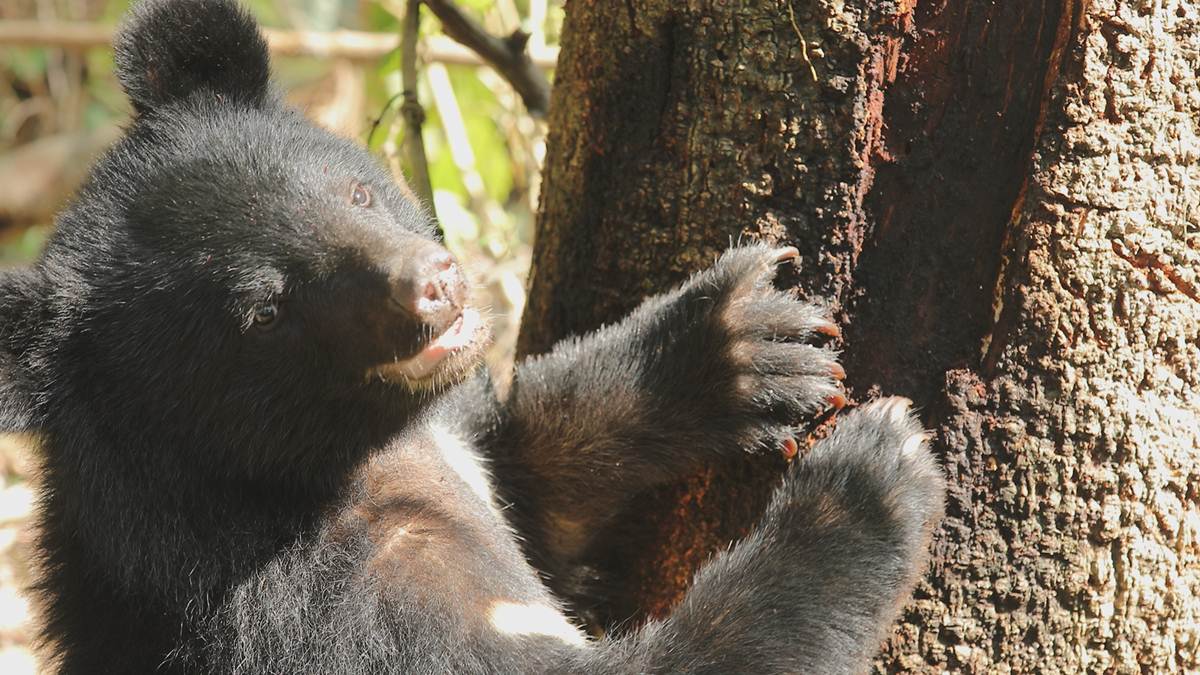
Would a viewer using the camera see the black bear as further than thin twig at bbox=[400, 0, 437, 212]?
No

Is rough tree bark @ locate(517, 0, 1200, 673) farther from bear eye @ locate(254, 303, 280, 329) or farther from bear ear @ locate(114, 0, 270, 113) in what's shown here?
bear ear @ locate(114, 0, 270, 113)

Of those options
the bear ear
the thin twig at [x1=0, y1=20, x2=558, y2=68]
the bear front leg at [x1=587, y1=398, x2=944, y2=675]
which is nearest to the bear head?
the bear ear

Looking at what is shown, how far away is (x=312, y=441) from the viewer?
3633 millimetres

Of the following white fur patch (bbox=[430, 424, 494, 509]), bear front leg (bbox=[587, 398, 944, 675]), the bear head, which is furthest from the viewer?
white fur patch (bbox=[430, 424, 494, 509])

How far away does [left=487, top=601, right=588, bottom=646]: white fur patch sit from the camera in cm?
357

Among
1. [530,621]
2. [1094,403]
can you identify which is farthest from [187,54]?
[1094,403]

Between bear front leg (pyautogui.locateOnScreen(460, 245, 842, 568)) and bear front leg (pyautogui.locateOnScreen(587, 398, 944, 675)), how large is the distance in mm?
235

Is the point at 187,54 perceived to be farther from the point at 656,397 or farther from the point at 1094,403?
the point at 1094,403

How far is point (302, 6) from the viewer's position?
48.8 feet

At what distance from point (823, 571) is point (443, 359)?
1.27 metres

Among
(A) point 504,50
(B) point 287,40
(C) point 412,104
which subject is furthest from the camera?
(B) point 287,40

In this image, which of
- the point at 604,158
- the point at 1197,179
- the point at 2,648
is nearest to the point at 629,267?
the point at 604,158

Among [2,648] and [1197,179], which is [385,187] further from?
[2,648]

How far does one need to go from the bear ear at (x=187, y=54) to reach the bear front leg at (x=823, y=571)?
2.20 meters
